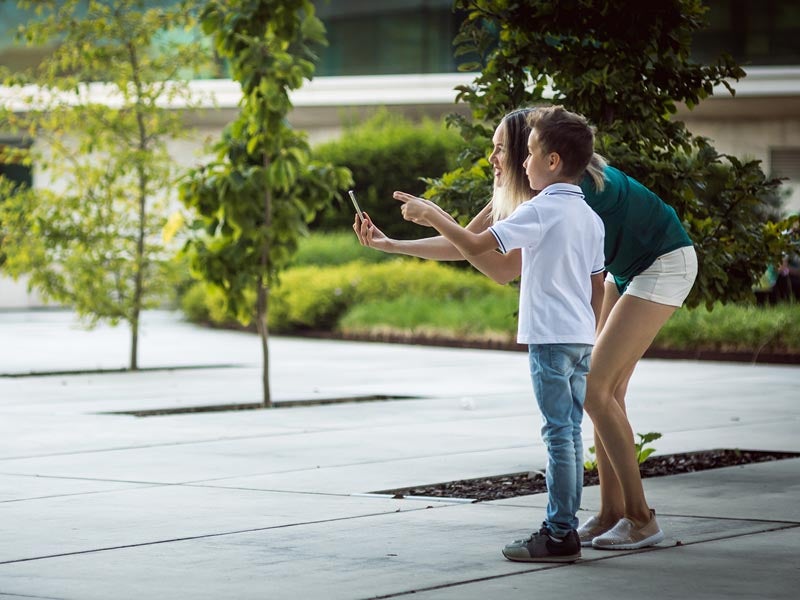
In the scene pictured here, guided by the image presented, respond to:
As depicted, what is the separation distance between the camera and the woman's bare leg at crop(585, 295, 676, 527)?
6.17 metres

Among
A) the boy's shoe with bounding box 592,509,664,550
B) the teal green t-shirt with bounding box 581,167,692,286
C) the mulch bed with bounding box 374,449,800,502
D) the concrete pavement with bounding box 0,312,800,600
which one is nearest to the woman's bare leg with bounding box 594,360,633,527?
the boy's shoe with bounding box 592,509,664,550

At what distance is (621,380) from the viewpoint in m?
6.36

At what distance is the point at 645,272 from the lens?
250 inches

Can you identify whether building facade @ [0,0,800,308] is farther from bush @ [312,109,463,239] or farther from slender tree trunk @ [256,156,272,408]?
slender tree trunk @ [256,156,272,408]

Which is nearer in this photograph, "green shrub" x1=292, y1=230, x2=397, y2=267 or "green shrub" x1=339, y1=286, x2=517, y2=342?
"green shrub" x1=339, y1=286, x2=517, y2=342

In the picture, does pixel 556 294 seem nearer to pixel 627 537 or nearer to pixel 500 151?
pixel 500 151

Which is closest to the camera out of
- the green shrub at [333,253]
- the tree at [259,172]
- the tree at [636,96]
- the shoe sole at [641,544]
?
the shoe sole at [641,544]

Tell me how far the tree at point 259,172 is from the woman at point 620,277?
21.6ft

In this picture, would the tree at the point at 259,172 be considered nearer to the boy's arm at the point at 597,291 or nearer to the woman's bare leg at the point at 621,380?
the boy's arm at the point at 597,291

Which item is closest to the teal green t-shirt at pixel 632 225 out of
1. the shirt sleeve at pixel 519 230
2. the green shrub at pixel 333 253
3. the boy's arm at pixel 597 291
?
the boy's arm at pixel 597 291

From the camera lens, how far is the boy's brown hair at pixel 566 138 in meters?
5.92

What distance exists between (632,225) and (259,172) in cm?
708

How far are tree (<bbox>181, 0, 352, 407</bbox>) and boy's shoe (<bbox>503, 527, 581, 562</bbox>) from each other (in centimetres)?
724

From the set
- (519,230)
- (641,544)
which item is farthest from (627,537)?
(519,230)
